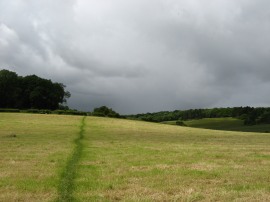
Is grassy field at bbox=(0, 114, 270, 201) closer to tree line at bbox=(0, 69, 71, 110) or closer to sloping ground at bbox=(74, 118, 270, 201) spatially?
sloping ground at bbox=(74, 118, 270, 201)

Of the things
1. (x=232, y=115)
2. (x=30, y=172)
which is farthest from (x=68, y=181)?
(x=232, y=115)

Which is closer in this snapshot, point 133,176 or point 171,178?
point 171,178

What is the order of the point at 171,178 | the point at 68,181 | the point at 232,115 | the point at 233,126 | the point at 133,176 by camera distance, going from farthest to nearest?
the point at 232,115, the point at 233,126, the point at 133,176, the point at 171,178, the point at 68,181

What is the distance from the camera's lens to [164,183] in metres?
15.8

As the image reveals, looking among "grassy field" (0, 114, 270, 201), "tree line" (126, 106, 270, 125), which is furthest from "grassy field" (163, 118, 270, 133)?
"grassy field" (0, 114, 270, 201)

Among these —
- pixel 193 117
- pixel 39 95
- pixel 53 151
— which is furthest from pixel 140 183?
pixel 193 117

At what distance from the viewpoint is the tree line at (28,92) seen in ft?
465

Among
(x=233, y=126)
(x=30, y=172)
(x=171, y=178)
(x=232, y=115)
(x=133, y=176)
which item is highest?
(x=232, y=115)

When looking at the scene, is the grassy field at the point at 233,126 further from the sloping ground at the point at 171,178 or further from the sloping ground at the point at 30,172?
the sloping ground at the point at 30,172

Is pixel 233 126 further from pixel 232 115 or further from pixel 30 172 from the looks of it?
pixel 30 172

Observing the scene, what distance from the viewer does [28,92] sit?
148 m

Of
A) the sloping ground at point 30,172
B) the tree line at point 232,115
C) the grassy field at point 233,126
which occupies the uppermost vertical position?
the tree line at point 232,115

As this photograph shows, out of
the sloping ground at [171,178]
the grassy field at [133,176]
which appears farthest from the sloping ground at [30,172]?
the sloping ground at [171,178]

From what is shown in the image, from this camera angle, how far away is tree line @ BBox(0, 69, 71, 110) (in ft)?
465
